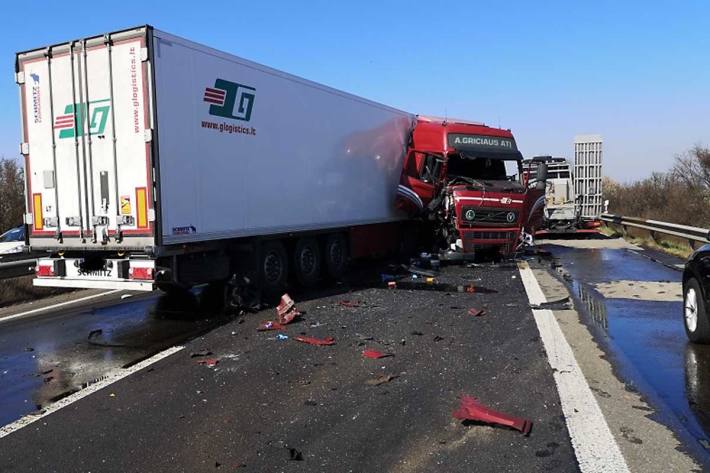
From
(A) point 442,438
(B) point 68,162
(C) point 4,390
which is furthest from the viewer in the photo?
(B) point 68,162

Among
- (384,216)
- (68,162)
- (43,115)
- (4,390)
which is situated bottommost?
(4,390)

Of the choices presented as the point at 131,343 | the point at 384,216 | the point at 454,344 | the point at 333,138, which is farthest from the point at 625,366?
the point at 384,216

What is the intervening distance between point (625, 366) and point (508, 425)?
84.9 inches

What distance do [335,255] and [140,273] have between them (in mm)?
4993

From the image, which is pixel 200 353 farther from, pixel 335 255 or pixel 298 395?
pixel 335 255

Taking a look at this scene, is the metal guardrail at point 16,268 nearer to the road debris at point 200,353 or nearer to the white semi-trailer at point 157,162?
the white semi-trailer at point 157,162

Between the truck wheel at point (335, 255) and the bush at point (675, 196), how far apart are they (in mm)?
16689

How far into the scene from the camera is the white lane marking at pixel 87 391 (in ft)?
15.1

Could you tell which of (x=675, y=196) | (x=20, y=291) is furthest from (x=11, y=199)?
(x=675, y=196)

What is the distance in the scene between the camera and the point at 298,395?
509 cm

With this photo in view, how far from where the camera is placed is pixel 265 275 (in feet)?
31.7

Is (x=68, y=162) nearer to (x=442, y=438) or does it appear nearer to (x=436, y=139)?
(x=442, y=438)

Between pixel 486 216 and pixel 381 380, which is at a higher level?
pixel 486 216

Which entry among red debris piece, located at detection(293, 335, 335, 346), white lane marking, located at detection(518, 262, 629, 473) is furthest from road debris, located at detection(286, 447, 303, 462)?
red debris piece, located at detection(293, 335, 335, 346)
